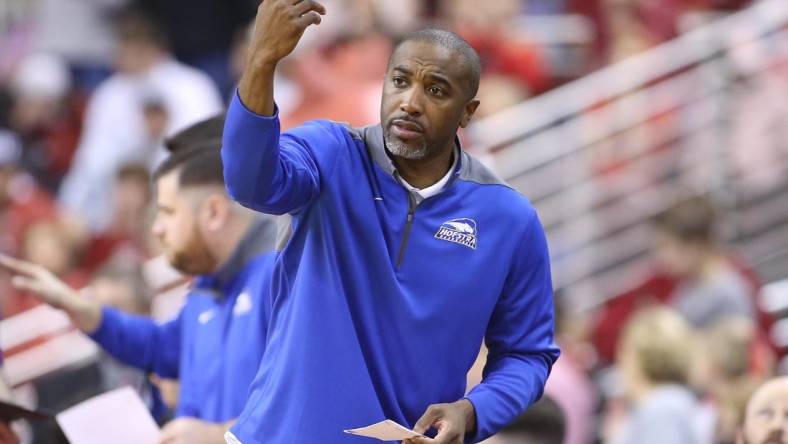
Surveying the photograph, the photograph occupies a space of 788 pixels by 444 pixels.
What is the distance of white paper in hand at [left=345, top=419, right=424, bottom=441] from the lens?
336 cm

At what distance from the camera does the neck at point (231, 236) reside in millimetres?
4918

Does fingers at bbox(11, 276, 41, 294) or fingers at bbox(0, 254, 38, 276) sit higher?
fingers at bbox(0, 254, 38, 276)

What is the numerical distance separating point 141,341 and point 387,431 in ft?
6.56

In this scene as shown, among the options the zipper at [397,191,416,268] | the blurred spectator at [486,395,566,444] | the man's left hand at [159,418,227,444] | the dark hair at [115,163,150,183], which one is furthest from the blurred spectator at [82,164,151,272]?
the zipper at [397,191,416,268]

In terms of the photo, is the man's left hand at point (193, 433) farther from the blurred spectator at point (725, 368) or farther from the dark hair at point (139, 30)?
the dark hair at point (139, 30)

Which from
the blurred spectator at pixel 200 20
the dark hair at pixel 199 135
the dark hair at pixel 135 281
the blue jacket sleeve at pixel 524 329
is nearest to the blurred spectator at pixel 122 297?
the dark hair at pixel 135 281

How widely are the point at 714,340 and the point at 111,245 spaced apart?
4536 mm

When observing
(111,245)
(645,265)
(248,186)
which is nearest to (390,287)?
(248,186)

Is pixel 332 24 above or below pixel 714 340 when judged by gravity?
above

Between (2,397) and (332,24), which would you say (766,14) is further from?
(2,397)

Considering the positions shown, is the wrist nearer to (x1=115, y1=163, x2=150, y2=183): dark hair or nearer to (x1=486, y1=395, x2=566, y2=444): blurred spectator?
(x1=486, y1=395, x2=566, y2=444): blurred spectator

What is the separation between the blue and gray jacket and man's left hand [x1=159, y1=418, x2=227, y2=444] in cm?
82

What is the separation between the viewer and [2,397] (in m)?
4.63

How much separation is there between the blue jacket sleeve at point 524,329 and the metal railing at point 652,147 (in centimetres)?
522
